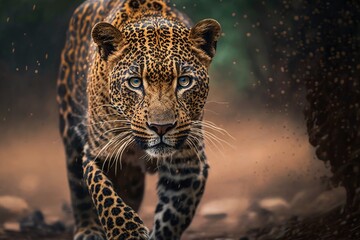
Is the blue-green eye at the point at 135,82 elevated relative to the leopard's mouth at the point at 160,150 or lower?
elevated

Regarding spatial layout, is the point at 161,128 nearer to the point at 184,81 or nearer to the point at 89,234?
the point at 184,81

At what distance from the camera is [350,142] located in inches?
415

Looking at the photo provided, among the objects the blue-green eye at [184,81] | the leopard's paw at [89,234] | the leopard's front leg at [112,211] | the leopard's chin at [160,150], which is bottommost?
the leopard's front leg at [112,211]

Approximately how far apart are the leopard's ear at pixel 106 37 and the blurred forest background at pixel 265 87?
7.52 ft

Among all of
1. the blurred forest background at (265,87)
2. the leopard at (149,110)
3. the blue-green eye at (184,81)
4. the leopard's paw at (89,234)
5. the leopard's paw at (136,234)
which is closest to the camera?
the leopard's paw at (136,234)

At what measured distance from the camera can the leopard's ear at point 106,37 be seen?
8.04 meters

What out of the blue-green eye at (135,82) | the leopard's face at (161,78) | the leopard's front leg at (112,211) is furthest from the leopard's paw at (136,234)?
the blue-green eye at (135,82)

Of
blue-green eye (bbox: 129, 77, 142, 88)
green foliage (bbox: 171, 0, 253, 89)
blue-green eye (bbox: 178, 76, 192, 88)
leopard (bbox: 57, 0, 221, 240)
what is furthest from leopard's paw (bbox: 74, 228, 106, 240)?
green foliage (bbox: 171, 0, 253, 89)

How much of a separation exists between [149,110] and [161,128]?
0.56ft

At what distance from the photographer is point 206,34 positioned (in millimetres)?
8117

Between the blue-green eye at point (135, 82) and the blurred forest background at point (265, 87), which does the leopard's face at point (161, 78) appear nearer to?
the blue-green eye at point (135, 82)

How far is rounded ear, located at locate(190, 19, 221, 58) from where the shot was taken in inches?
318

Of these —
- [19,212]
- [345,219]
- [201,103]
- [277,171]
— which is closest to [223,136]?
[277,171]

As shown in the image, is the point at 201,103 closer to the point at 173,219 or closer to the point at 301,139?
the point at 173,219
